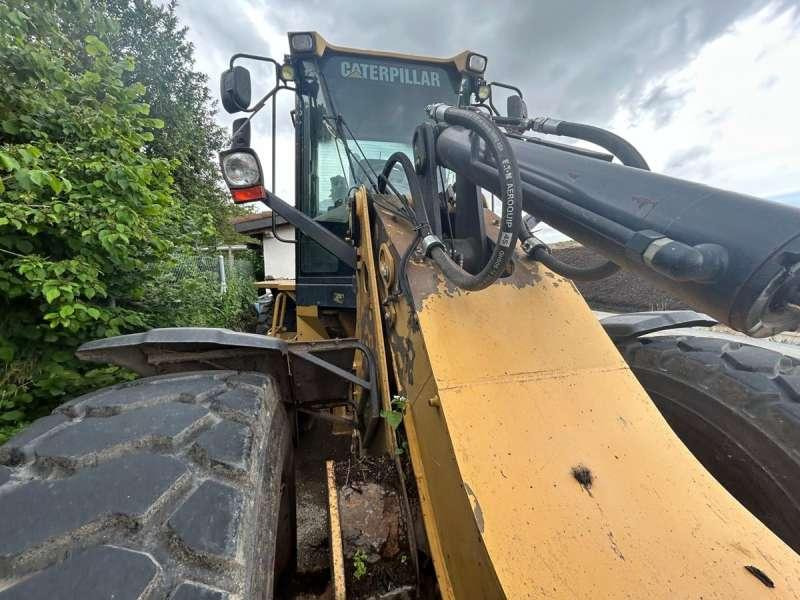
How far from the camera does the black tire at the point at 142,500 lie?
819 mm

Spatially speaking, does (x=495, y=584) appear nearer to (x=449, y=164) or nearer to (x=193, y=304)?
(x=449, y=164)

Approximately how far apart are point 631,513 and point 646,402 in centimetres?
38

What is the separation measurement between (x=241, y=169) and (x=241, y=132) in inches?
19.3

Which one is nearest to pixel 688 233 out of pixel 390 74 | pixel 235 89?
pixel 235 89

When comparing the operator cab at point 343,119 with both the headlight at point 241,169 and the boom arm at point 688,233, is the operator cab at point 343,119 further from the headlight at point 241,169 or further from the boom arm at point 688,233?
the boom arm at point 688,233

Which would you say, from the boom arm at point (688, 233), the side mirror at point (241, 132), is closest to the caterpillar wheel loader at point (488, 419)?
the boom arm at point (688, 233)

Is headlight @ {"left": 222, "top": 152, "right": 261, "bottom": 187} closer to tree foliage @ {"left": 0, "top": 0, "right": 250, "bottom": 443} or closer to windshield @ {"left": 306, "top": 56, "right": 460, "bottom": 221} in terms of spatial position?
tree foliage @ {"left": 0, "top": 0, "right": 250, "bottom": 443}

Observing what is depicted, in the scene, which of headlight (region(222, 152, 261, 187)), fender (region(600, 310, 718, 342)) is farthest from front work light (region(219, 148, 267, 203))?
fender (region(600, 310, 718, 342))

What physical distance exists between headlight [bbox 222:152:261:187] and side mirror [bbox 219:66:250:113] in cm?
64

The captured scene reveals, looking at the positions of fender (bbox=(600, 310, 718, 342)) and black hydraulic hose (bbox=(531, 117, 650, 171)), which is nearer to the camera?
black hydraulic hose (bbox=(531, 117, 650, 171))

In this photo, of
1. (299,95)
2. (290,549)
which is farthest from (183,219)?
(290,549)

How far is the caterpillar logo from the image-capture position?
3.18 meters

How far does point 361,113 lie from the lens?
10.4 feet

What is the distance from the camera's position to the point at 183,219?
452cm
